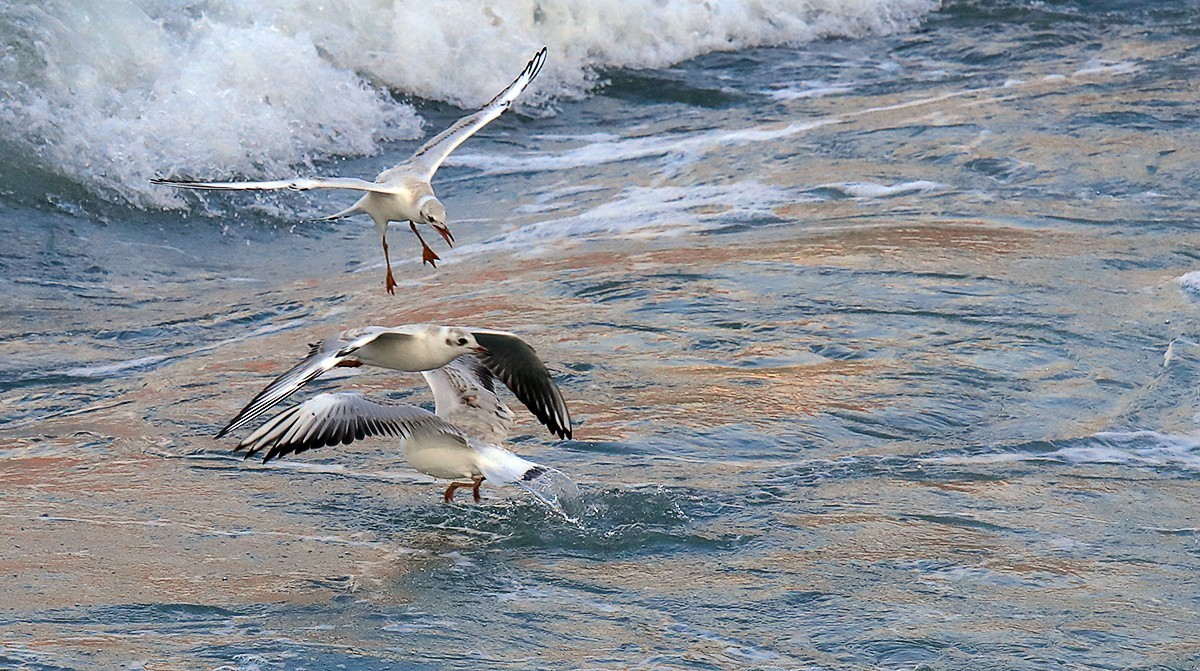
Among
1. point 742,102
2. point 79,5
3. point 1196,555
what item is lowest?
point 1196,555

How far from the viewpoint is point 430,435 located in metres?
5.90

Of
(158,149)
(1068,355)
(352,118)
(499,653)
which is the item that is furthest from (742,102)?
(499,653)

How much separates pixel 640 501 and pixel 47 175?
6662 mm

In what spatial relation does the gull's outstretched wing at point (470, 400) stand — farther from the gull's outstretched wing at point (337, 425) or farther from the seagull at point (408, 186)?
the seagull at point (408, 186)

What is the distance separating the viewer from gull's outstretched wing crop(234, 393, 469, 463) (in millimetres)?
5641

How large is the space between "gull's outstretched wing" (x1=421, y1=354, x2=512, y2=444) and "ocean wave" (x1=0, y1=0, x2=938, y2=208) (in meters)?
5.41

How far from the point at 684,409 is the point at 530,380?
0.94m

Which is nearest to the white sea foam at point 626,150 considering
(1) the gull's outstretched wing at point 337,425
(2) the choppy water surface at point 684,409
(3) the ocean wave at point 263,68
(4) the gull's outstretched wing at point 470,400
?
(2) the choppy water surface at point 684,409

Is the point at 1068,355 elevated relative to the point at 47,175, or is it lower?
lower

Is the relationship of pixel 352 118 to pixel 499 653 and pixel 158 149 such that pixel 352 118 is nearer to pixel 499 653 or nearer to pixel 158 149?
pixel 158 149

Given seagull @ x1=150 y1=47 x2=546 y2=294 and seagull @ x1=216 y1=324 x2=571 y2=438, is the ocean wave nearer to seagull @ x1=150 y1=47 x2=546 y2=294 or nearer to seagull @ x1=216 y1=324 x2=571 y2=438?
seagull @ x1=150 y1=47 x2=546 y2=294

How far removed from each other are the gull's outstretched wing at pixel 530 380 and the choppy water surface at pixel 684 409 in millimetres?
262

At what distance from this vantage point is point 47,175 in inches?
434

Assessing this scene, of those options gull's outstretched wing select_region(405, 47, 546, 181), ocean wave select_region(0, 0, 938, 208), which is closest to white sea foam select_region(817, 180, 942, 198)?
gull's outstretched wing select_region(405, 47, 546, 181)
